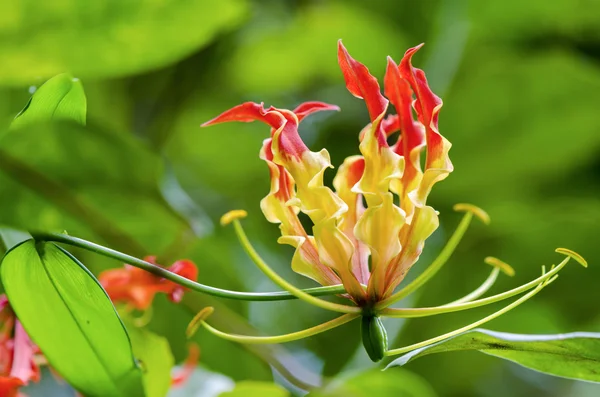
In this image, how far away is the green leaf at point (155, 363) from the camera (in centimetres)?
83

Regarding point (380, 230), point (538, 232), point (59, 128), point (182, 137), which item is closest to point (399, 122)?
point (380, 230)

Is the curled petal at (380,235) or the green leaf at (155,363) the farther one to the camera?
the green leaf at (155,363)

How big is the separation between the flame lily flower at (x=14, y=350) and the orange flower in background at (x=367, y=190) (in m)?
0.26

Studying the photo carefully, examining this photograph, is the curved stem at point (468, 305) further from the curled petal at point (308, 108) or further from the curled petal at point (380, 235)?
the curled petal at point (308, 108)

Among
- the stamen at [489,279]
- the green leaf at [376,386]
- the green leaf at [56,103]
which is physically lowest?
the green leaf at [376,386]

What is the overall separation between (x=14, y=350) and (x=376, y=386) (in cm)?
54

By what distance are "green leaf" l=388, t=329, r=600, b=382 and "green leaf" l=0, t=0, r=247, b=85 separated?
0.55 m

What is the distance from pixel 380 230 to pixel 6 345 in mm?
374

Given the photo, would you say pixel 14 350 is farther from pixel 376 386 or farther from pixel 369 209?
pixel 376 386

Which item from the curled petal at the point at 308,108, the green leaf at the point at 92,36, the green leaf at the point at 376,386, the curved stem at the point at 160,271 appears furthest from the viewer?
the green leaf at the point at 376,386

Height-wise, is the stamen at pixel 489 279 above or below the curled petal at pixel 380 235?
below

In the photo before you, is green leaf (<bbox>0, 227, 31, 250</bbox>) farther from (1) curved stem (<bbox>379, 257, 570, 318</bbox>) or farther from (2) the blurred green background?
(2) the blurred green background

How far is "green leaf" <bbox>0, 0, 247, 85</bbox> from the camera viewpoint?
3.14ft

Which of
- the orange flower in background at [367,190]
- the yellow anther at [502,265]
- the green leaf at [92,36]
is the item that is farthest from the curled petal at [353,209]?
the green leaf at [92,36]
